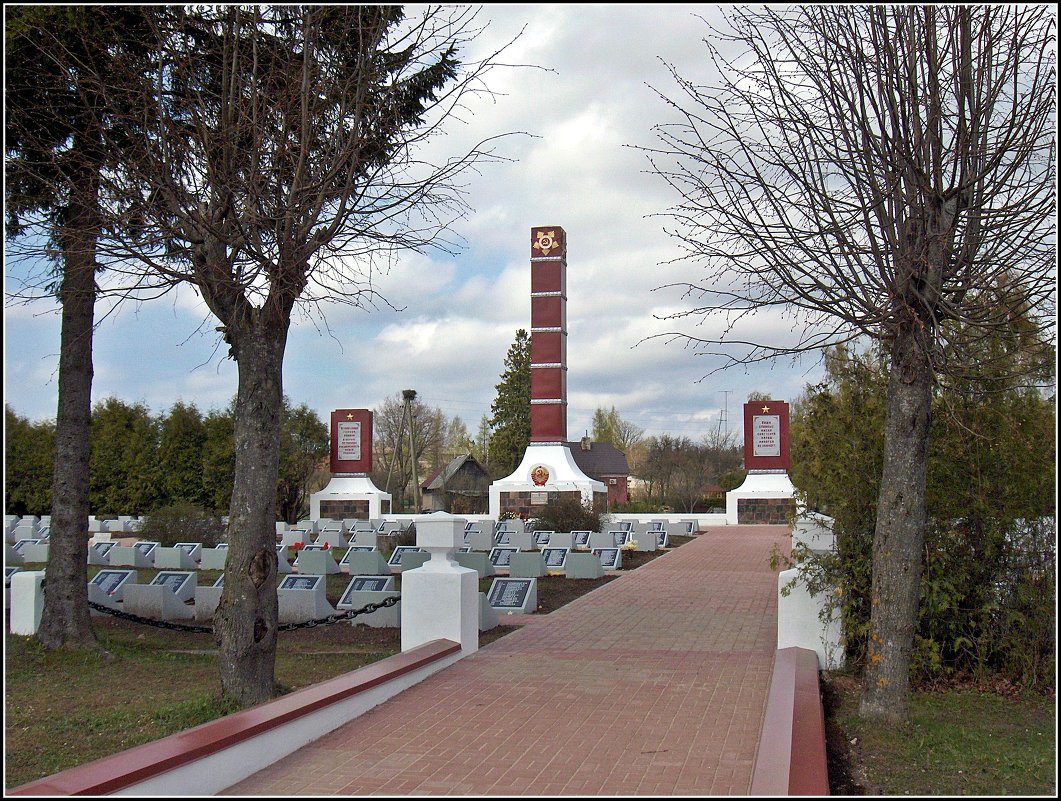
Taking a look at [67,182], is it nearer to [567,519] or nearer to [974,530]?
[974,530]

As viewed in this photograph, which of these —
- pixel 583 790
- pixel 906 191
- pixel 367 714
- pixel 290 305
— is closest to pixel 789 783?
pixel 583 790

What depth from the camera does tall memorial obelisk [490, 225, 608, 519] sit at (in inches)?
1679

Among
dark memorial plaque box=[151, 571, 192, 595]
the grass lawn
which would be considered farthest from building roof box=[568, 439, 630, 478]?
the grass lawn

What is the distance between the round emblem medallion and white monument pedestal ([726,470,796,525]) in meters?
8.24

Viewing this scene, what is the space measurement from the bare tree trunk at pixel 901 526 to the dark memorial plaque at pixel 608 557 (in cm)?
1443

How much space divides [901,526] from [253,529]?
16.9 feet

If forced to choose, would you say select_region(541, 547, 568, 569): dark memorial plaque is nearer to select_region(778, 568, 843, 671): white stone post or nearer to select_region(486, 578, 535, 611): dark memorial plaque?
select_region(486, 578, 535, 611): dark memorial plaque

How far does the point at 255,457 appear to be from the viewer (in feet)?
26.6

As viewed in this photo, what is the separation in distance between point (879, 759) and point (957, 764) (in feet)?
1.53

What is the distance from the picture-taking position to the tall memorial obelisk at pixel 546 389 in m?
42.7

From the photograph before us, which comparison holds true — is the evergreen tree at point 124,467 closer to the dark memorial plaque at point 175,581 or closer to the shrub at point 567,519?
the shrub at point 567,519

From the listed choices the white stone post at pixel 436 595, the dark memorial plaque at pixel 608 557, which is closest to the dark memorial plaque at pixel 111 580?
the white stone post at pixel 436 595

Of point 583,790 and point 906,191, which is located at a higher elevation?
point 906,191

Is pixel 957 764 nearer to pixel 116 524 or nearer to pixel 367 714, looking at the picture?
pixel 367 714
